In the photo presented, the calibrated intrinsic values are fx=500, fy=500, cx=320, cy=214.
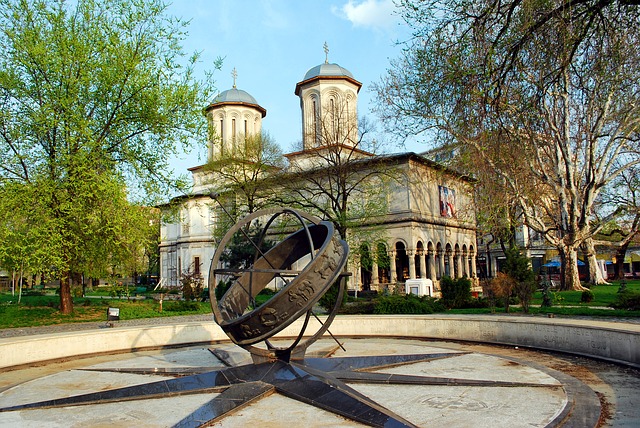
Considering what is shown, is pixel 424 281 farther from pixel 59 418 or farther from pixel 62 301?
pixel 59 418

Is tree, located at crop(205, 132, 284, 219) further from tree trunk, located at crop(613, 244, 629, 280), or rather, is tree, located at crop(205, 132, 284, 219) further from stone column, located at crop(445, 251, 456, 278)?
tree trunk, located at crop(613, 244, 629, 280)

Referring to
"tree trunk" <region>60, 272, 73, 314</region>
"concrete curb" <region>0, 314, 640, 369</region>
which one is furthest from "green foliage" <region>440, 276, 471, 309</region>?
"tree trunk" <region>60, 272, 73, 314</region>

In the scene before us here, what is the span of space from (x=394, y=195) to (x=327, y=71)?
12910 millimetres

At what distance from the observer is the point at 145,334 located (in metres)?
13.7

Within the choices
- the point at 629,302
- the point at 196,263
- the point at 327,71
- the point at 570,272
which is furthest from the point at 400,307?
the point at 196,263

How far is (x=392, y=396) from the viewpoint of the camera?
7.49 metres

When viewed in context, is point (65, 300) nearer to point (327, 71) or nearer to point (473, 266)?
point (327, 71)

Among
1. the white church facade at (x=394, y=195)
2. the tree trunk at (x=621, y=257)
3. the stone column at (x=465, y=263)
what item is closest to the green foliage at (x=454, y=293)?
the white church facade at (x=394, y=195)

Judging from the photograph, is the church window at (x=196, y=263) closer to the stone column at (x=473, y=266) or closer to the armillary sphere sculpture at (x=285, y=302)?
the stone column at (x=473, y=266)

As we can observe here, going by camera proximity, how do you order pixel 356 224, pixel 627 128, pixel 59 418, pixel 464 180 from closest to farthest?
pixel 59 418
pixel 627 128
pixel 356 224
pixel 464 180

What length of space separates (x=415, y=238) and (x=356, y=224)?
37.9ft

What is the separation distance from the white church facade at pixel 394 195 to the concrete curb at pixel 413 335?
721 inches

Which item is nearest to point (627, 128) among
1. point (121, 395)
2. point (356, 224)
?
point (356, 224)

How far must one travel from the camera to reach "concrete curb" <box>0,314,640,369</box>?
34.6ft
